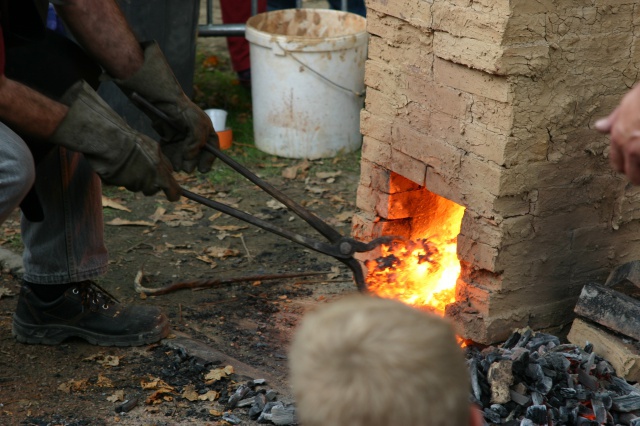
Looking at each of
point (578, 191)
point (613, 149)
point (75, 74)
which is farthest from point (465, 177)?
point (75, 74)

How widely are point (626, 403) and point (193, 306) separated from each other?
2088 mm

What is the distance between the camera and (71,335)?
4031 mm

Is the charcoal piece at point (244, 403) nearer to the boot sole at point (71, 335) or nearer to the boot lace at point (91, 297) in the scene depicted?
the boot sole at point (71, 335)

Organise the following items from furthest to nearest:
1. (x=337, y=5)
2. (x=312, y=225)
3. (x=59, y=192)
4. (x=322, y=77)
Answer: (x=337, y=5) < (x=322, y=77) < (x=59, y=192) < (x=312, y=225)

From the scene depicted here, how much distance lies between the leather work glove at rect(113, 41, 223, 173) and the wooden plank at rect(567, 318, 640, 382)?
1.76m

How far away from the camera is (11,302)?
176 inches

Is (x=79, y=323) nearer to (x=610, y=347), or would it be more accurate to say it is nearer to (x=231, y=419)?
(x=231, y=419)

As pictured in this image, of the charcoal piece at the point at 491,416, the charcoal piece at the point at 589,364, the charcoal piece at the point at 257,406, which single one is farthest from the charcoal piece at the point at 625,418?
the charcoal piece at the point at 257,406

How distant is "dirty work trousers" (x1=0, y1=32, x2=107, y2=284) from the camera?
3.71 meters

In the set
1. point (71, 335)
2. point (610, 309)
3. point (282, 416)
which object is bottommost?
point (71, 335)

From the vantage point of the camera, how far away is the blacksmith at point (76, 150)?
11.1ft

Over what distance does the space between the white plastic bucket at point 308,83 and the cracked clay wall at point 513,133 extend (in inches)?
90.8

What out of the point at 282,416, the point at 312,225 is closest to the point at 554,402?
the point at 282,416

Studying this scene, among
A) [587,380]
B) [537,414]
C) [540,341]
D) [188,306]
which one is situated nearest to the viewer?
[537,414]
